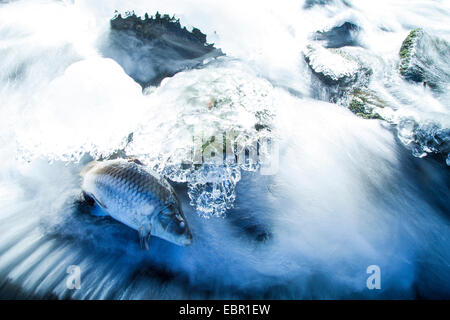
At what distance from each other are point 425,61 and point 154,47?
19.1 ft

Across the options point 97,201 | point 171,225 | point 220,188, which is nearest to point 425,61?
point 220,188

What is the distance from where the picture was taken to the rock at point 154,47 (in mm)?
4543

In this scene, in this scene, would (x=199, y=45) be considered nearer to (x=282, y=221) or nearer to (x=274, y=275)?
(x=282, y=221)

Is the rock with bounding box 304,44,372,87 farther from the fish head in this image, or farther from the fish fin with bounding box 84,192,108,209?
the fish fin with bounding box 84,192,108,209

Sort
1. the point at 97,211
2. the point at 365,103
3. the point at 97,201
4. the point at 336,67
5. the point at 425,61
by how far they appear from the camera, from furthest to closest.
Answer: the point at 425,61 → the point at 336,67 → the point at 365,103 → the point at 97,211 → the point at 97,201

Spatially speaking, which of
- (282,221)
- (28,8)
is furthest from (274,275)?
(28,8)

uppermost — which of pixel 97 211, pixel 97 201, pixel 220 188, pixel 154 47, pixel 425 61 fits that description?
pixel 425 61

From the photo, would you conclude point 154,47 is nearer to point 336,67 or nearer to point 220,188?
point 220,188

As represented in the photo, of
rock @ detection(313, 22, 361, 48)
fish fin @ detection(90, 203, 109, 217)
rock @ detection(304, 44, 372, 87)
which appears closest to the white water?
fish fin @ detection(90, 203, 109, 217)

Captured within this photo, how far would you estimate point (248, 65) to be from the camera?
15.1ft

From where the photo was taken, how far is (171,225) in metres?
2.11

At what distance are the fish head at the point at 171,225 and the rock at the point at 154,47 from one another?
9.90 ft

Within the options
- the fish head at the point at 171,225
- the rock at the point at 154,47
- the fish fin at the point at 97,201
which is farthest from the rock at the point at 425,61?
the fish fin at the point at 97,201
